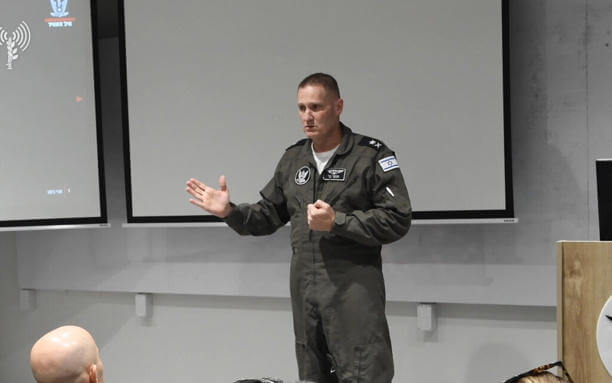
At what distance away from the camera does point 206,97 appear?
3668 millimetres

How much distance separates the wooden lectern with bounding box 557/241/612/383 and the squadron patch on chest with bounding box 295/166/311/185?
1.00 m

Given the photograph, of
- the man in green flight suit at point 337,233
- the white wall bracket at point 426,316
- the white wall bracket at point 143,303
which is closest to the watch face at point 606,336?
the man in green flight suit at point 337,233

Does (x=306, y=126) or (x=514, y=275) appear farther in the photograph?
(x=514, y=275)

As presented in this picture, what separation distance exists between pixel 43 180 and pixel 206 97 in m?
1.03

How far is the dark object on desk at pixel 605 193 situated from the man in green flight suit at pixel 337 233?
0.69 metres

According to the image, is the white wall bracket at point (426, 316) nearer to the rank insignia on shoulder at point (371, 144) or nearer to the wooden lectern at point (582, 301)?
the rank insignia on shoulder at point (371, 144)

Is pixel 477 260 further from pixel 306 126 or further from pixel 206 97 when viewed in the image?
pixel 206 97

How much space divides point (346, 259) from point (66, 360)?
1274mm

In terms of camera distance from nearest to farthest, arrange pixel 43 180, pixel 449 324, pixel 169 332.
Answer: pixel 449 324 < pixel 43 180 < pixel 169 332

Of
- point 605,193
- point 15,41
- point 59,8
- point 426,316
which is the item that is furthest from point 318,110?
point 15,41

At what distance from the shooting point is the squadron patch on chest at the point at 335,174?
2.56 metres

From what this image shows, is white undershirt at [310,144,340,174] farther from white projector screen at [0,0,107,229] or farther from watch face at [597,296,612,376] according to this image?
white projector screen at [0,0,107,229]

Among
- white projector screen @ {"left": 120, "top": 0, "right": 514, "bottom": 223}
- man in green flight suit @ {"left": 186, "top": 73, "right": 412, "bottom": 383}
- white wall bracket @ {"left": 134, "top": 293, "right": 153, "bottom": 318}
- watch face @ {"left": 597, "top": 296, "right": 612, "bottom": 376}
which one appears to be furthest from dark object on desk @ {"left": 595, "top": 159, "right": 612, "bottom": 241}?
white wall bracket @ {"left": 134, "top": 293, "right": 153, "bottom": 318}

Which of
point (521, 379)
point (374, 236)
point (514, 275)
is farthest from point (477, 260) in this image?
point (521, 379)
